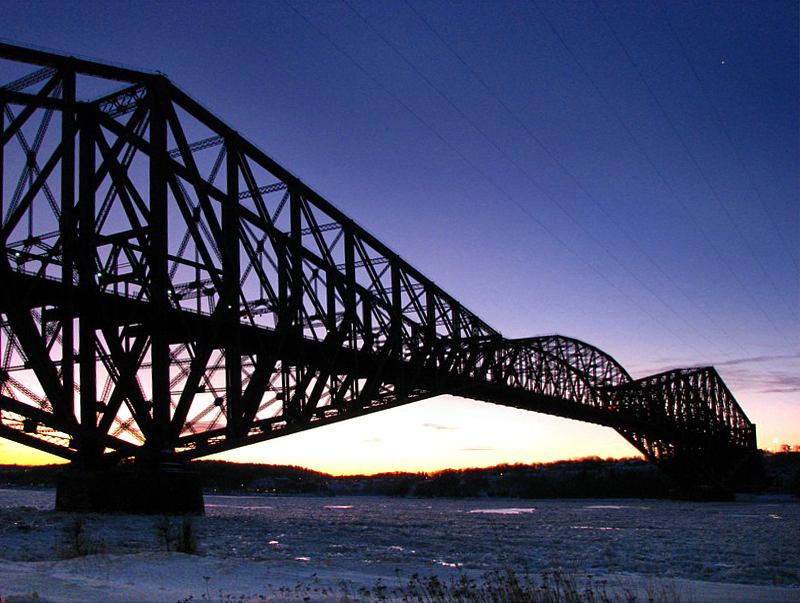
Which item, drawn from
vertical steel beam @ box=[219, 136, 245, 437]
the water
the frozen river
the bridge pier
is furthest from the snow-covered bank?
vertical steel beam @ box=[219, 136, 245, 437]

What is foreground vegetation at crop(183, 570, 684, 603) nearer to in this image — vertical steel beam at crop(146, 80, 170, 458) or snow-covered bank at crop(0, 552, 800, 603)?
snow-covered bank at crop(0, 552, 800, 603)

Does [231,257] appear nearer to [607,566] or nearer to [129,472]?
[129,472]

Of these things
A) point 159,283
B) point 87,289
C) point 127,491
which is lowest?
point 127,491

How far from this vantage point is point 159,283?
31844mm

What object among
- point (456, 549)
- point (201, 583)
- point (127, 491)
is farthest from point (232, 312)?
point (201, 583)

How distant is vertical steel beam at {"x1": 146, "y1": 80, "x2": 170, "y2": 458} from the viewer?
1228 inches

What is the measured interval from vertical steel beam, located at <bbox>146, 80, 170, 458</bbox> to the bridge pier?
1.45m

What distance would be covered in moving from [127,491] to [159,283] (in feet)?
26.4

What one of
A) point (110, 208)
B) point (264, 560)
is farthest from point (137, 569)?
point (110, 208)

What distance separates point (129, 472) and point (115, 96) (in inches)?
608

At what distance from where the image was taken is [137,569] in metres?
13.6

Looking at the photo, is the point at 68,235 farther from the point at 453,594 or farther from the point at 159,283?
the point at 453,594

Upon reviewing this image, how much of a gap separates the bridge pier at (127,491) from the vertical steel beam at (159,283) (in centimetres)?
145

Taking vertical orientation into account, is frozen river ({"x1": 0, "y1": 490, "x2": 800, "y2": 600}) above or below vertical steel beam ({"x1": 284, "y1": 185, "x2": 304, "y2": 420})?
below
